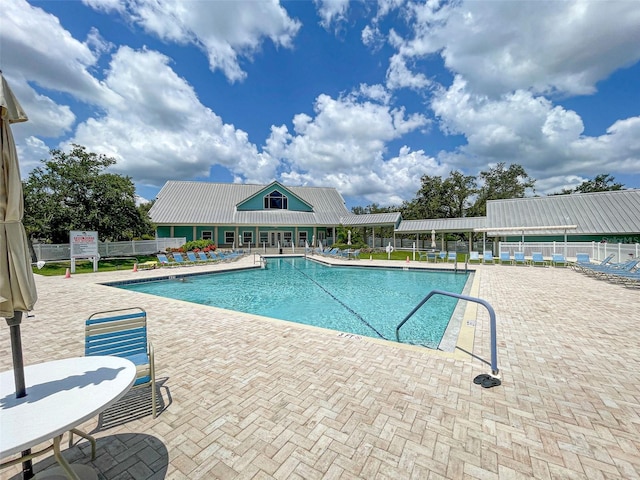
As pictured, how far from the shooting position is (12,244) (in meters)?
2.03

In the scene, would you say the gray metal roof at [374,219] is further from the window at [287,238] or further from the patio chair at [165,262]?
the patio chair at [165,262]

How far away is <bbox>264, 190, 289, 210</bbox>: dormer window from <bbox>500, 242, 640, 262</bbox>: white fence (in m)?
21.7

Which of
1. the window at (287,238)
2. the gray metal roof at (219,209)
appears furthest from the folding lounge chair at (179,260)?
the window at (287,238)

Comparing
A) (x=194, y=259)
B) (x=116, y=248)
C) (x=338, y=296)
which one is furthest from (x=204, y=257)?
(x=338, y=296)

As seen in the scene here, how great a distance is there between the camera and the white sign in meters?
15.2

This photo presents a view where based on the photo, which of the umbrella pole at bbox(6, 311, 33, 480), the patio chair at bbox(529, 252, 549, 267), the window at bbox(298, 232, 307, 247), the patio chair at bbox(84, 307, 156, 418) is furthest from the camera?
the window at bbox(298, 232, 307, 247)

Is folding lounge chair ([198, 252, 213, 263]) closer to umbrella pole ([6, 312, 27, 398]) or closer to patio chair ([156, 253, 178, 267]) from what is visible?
patio chair ([156, 253, 178, 267])

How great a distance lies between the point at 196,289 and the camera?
1273cm

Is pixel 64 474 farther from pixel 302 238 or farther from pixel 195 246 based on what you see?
pixel 302 238

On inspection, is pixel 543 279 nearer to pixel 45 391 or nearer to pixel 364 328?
pixel 364 328

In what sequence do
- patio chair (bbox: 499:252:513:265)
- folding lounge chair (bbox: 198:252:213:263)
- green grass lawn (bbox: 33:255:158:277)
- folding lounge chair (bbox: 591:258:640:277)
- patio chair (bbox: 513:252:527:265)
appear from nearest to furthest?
folding lounge chair (bbox: 591:258:640:277) → green grass lawn (bbox: 33:255:158:277) → patio chair (bbox: 513:252:527:265) → patio chair (bbox: 499:252:513:265) → folding lounge chair (bbox: 198:252:213:263)

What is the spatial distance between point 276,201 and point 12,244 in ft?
98.1

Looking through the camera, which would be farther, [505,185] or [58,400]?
[505,185]

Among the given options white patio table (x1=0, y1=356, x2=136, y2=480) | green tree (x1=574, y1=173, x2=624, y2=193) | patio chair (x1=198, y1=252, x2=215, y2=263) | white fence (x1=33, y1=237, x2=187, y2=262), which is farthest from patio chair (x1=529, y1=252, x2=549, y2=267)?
green tree (x1=574, y1=173, x2=624, y2=193)
